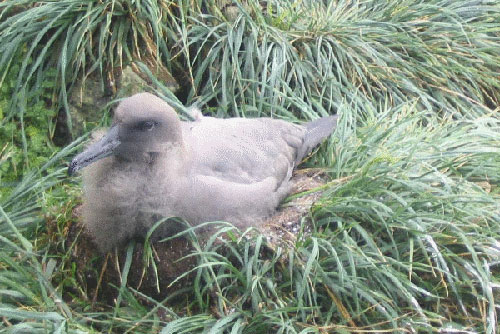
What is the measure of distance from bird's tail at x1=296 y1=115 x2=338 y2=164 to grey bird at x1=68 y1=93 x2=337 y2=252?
20.9 inches

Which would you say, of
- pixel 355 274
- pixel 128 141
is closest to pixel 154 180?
pixel 128 141

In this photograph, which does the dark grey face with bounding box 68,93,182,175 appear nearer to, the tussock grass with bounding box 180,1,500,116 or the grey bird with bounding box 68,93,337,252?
the grey bird with bounding box 68,93,337,252

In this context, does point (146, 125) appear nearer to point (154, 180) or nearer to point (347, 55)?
point (154, 180)

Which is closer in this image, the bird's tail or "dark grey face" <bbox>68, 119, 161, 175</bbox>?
"dark grey face" <bbox>68, 119, 161, 175</bbox>

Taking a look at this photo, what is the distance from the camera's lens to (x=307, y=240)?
2.93 metres

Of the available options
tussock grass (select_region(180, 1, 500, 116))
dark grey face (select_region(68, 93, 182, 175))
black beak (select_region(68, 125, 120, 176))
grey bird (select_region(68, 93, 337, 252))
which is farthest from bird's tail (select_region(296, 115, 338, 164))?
black beak (select_region(68, 125, 120, 176))

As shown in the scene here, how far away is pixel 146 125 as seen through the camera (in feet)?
9.30

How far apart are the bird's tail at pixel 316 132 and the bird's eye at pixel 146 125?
0.94m

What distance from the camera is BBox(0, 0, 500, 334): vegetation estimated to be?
2814 millimetres

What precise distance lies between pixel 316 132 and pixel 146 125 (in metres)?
1.08

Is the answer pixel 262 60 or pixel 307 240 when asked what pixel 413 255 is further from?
pixel 262 60

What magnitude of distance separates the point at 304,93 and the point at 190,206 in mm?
1510

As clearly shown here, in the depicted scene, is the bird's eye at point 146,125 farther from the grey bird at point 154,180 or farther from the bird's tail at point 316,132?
the bird's tail at point 316,132

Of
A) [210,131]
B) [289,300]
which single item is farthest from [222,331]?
[210,131]
